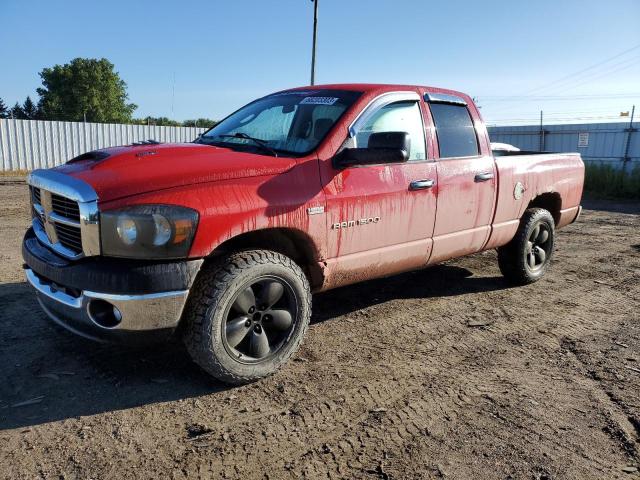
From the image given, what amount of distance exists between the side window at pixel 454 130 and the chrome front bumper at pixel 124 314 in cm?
259

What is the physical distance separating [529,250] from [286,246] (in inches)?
125

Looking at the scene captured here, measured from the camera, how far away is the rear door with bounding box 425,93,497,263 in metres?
4.22

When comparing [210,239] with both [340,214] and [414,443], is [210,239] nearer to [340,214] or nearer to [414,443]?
[340,214]

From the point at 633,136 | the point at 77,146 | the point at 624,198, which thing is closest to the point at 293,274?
the point at 624,198

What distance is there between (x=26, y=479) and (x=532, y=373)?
2.99m

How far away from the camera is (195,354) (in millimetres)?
2932

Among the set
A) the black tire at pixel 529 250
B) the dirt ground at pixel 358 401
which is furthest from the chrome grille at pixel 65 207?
the black tire at pixel 529 250

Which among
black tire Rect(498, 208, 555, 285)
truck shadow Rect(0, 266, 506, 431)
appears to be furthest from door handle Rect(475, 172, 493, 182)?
truck shadow Rect(0, 266, 506, 431)

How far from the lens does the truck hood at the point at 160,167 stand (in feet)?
9.12

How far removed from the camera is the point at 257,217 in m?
3.03

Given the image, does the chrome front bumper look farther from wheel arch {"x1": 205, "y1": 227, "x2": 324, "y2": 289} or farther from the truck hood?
the truck hood

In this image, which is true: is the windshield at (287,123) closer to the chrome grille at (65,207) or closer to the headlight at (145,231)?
the headlight at (145,231)

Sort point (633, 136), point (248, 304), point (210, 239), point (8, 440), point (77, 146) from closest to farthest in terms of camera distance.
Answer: point (8, 440) < point (210, 239) < point (248, 304) < point (633, 136) < point (77, 146)

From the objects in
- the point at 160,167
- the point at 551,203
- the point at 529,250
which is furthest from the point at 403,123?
the point at 551,203
